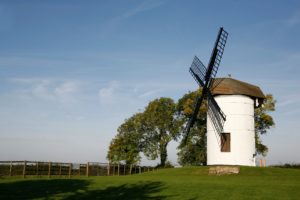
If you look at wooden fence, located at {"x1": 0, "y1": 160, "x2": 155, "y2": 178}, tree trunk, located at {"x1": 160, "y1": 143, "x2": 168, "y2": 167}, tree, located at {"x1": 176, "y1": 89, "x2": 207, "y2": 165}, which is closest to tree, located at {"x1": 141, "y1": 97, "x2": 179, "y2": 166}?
tree trunk, located at {"x1": 160, "y1": 143, "x2": 168, "y2": 167}

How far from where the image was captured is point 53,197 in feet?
43.4

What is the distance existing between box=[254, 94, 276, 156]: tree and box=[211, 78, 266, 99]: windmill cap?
8.96 m

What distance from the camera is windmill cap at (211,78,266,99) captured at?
108 ft

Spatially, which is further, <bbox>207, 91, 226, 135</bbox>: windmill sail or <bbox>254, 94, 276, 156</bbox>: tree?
<bbox>254, 94, 276, 156</bbox>: tree

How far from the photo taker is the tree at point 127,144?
2170 inches

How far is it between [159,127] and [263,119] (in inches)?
771

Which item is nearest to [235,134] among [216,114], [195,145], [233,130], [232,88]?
[233,130]

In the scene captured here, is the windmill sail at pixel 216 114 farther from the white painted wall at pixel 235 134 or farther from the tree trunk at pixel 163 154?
the tree trunk at pixel 163 154

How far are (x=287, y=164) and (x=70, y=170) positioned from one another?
78.5 ft

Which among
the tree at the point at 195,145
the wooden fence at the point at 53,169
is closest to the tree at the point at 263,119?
the tree at the point at 195,145

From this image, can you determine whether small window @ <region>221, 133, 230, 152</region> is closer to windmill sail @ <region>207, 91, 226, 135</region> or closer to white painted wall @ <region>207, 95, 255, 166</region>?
white painted wall @ <region>207, 95, 255, 166</region>

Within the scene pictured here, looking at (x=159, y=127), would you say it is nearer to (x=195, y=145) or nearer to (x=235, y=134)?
(x=195, y=145)

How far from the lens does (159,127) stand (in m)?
58.8

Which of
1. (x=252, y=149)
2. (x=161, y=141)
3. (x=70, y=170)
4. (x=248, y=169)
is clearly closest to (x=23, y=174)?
(x=70, y=170)
